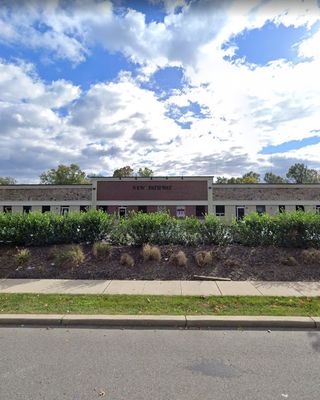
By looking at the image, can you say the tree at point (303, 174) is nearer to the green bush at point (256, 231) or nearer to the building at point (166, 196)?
the building at point (166, 196)

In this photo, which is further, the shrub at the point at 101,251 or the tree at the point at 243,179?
the tree at the point at 243,179

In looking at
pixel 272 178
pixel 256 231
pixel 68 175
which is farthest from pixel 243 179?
pixel 256 231

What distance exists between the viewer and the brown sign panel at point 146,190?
143 feet

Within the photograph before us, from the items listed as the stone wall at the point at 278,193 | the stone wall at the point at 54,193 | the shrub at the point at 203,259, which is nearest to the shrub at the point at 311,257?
the shrub at the point at 203,259

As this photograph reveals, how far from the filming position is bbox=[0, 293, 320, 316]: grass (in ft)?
19.8

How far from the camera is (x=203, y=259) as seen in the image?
937 cm

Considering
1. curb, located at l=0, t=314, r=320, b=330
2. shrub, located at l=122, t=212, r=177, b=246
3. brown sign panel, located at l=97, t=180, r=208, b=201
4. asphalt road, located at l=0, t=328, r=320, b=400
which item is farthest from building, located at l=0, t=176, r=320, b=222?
asphalt road, located at l=0, t=328, r=320, b=400

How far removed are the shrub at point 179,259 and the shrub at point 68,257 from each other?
2541 mm

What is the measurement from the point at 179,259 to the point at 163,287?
61.7 inches

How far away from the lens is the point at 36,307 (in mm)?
6309

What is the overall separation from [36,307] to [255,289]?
464 centimetres

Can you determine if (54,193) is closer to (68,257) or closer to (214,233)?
(68,257)

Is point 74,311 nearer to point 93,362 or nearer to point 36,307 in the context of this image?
point 36,307

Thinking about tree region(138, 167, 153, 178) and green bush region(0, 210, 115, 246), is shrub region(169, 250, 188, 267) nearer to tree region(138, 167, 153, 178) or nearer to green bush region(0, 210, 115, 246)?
green bush region(0, 210, 115, 246)
